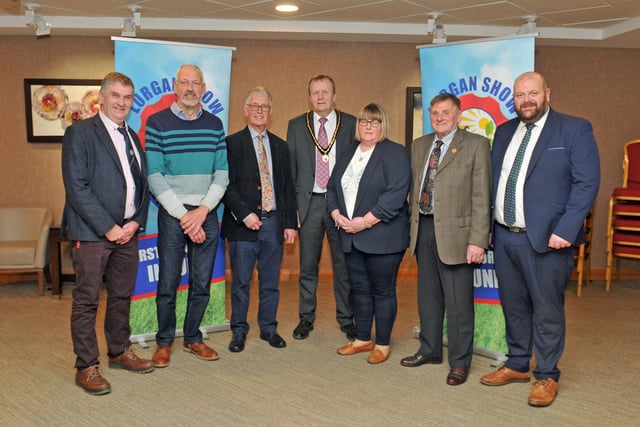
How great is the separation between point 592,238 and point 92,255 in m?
5.74

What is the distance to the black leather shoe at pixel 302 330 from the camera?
4668 mm

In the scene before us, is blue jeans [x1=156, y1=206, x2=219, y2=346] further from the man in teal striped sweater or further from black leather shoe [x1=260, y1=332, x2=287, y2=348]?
black leather shoe [x1=260, y1=332, x2=287, y2=348]

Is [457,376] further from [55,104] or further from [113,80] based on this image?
[55,104]

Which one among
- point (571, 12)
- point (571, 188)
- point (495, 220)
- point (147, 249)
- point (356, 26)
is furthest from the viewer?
point (356, 26)

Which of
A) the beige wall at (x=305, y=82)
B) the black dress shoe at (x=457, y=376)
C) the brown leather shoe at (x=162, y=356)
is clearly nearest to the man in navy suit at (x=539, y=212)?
the black dress shoe at (x=457, y=376)

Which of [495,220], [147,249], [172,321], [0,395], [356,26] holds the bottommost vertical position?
[0,395]

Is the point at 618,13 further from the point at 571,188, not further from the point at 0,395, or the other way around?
the point at 0,395

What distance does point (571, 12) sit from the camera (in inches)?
225

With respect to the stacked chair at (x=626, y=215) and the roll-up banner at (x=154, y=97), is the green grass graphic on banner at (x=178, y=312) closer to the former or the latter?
the roll-up banner at (x=154, y=97)

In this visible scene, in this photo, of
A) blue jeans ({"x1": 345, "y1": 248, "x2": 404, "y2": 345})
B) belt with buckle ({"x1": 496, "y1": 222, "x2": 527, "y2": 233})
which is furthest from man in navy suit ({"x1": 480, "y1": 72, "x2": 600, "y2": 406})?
blue jeans ({"x1": 345, "y1": 248, "x2": 404, "y2": 345})

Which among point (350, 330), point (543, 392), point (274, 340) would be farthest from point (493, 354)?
point (274, 340)

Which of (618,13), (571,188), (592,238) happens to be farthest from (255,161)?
(592,238)

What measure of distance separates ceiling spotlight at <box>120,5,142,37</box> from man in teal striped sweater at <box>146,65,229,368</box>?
6.54 ft

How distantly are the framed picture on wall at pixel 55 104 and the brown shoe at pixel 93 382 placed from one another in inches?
152
